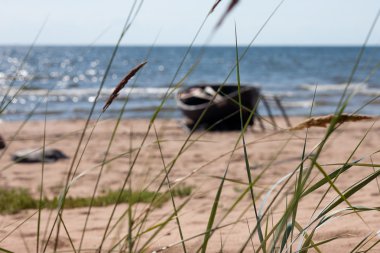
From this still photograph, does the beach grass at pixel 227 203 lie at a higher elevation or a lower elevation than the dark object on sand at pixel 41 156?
lower

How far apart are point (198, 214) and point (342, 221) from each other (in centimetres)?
120

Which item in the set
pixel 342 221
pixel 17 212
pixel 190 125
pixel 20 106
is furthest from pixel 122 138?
pixel 20 106

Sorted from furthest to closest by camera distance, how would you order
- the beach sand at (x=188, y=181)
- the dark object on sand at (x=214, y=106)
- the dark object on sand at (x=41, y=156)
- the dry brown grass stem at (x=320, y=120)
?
the dark object on sand at (x=214, y=106), the dark object on sand at (x=41, y=156), the beach sand at (x=188, y=181), the dry brown grass stem at (x=320, y=120)

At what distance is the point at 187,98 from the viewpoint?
34.3 ft

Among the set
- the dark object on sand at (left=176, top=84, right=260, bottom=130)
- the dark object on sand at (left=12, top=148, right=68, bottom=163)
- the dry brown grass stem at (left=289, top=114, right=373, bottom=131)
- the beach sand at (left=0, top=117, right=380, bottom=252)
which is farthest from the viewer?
the dark object on sand at (left=176, top=84, right=260, bottom=130)

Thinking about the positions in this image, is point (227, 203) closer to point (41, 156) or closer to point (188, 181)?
point (188, 181)

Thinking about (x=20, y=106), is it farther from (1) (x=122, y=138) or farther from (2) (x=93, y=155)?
(2) (x=93, y=155)

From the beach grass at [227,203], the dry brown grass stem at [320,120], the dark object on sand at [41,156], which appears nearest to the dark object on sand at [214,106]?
the dark object on sand at [41,156]

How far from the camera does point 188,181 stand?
5.65 metres

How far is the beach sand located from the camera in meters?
1.90

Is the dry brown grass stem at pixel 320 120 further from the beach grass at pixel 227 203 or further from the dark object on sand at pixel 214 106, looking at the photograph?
the dark object on sand at pixel 214 106

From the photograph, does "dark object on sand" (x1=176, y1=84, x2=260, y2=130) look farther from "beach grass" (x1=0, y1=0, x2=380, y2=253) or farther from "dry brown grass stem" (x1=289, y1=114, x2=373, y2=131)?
"dry brown grass stem" (x1=289, y1=114, x2=373, y2=131)

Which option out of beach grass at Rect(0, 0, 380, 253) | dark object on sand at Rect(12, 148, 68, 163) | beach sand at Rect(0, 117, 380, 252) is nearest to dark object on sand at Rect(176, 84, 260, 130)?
beach sand at Rect(0, 117, 380, 252)

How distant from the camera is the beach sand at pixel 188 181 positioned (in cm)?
190
